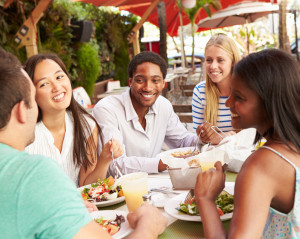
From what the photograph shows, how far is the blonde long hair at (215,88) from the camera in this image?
3.51 m

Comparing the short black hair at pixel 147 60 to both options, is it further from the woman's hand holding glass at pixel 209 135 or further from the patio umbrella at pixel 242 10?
the patio umbrella at pixel 242 10

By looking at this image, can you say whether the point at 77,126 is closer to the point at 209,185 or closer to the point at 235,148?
the point at 235,148

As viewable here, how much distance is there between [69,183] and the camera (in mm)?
1079

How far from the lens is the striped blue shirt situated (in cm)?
351

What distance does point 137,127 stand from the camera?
3033 millimetres

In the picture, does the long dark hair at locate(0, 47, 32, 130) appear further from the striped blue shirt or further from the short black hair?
the striped blue shirt

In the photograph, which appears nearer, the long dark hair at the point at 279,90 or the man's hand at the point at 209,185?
the long dark hair at the point at 279,90

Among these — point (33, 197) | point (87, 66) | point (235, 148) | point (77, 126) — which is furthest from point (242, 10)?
point (33, 197)

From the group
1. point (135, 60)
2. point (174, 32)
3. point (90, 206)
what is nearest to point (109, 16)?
point (174, 32)

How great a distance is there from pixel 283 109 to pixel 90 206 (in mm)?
1017

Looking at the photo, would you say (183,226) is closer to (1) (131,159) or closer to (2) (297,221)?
(2) (297,221)

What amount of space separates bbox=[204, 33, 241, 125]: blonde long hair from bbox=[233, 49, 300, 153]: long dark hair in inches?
82.2

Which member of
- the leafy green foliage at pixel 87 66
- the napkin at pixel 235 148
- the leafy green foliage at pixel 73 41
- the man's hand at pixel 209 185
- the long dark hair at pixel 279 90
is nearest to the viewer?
the long dark hair at pixel 279 90

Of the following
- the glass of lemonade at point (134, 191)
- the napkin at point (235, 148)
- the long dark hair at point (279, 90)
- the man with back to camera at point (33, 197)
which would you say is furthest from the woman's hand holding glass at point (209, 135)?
the man with back to camera at point (33, 197)
